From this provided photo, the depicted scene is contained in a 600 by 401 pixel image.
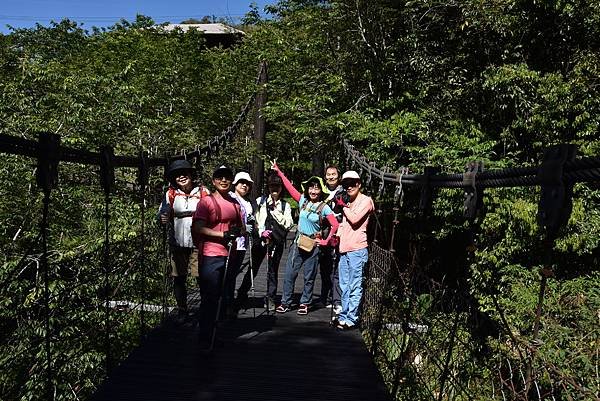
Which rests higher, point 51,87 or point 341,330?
point 51,87

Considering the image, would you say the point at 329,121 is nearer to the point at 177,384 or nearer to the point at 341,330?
the point at 341,330

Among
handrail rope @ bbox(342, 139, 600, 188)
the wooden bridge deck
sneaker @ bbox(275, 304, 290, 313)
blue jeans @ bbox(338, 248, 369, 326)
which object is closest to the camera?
handrail rope @ bbox(342, 139, 600, 188)

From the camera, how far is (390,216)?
8.64 metres

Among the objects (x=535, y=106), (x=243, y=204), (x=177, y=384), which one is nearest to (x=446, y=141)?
(x=535, y=106)

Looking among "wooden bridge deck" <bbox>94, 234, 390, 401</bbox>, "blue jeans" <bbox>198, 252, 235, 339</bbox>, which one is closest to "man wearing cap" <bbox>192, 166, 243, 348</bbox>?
"blue jeans" <bbox>198, 252, 235, 339</bbox>

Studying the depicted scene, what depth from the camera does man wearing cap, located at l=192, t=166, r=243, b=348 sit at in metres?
2.75

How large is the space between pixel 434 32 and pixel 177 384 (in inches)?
286

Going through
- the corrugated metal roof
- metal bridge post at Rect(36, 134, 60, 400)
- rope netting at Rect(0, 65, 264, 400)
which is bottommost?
rope netting at Rect(0, 65, 264, 400)

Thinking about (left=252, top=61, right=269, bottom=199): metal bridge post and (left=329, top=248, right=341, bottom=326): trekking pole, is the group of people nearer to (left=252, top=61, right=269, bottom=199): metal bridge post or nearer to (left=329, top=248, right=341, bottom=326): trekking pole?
(left=329, top=248, right=341, bottom=326): trekking pole

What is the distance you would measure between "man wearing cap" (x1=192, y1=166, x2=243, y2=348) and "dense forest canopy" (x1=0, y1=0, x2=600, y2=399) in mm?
2334

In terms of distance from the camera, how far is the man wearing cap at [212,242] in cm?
275

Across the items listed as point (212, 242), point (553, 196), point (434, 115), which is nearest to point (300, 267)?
point (212, 242)

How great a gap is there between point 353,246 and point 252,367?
954 millimetres

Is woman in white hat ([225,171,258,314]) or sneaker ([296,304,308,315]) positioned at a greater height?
woman in white hat ([225,171,258,314])
